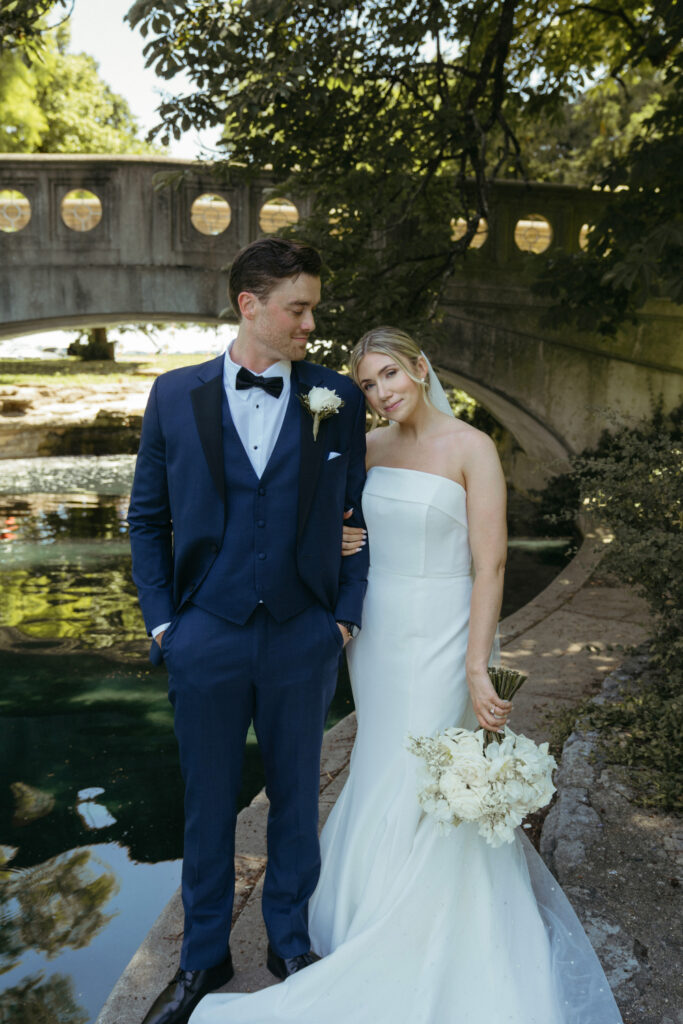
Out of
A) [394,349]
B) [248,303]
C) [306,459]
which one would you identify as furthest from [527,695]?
[248,303]

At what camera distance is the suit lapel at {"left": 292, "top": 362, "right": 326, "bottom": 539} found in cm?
269

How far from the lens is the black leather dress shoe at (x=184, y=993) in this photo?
2660 millimetres

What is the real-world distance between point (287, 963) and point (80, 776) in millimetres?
2642

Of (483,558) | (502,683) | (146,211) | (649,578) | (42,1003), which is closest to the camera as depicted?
(502,683)

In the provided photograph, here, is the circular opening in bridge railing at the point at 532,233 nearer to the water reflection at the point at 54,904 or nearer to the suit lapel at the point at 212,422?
the water reflection at the point at 54,904

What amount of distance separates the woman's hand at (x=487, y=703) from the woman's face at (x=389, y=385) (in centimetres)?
84

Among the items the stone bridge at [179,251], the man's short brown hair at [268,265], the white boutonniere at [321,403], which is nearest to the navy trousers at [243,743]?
the white boutonniere at [321,403]

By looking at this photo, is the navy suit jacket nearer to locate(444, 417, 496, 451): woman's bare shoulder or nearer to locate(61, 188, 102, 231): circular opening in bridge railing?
locate(444, 417, 496, 451): woman's bare shoulder

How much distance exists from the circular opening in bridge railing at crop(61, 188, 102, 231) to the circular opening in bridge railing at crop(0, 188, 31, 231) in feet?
1.35

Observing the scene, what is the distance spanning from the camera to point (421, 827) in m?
2.82

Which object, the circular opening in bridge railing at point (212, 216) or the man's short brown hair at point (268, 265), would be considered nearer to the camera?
the man's short brown hair at point (268, 265)

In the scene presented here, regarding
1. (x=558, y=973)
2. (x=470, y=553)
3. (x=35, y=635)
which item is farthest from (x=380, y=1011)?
(x=35, y=635)

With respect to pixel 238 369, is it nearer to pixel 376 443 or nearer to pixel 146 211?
pixel 376 443

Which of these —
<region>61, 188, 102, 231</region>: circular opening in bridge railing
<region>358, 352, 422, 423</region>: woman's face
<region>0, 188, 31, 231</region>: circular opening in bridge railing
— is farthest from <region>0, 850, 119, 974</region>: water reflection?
Answer: <region>0, 188, 31, 231</region>: circular opening in bridge railing
